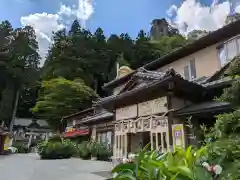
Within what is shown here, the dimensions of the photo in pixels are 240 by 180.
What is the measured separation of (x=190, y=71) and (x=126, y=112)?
5.03 m

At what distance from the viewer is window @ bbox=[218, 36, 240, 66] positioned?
38.7 feet

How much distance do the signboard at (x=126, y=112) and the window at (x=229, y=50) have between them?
5272 mm

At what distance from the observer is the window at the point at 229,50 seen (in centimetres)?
1180

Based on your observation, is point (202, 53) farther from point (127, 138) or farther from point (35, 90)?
point (35, 90)

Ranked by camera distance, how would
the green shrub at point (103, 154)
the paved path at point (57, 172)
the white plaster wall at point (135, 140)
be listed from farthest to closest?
the green shrub at point (103, 154)
the white plaster wall at point (135, 140)
the paved path at point (57, 172)

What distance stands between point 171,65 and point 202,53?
2.57 metres

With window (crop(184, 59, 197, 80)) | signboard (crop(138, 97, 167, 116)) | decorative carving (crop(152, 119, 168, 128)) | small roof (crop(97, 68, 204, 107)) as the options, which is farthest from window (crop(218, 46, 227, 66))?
decorative carving (crop(152, 119, 168, 128))

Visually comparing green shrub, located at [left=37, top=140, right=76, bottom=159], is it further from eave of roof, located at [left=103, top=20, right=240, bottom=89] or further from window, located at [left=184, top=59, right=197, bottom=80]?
window, located at [left=184, top=59, right=197, bottom=80]

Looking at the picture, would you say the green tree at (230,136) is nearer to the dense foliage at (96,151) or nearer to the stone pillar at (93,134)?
the dense foliage at (96,151)

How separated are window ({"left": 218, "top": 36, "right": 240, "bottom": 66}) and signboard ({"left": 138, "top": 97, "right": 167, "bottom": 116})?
4.38 metres

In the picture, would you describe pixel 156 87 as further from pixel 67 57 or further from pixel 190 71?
pixel 67 57

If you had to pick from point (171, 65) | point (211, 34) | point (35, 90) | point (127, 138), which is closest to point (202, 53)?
point (211, 34)

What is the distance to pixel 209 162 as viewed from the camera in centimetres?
342

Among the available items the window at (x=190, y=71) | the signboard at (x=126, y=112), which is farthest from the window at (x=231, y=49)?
the signboard at (x=126, y=112)
